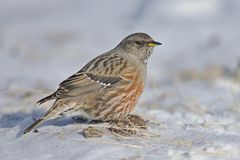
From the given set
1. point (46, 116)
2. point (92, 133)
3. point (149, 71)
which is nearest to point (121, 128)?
point (92, 133)

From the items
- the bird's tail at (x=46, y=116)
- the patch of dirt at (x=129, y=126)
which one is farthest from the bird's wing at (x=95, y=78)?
the patch of dirt at (x=129, y=126)

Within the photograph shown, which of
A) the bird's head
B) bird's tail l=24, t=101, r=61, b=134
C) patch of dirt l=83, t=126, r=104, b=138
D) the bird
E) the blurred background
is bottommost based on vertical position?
patch of dirt l=83, t=126, r=104, b=138

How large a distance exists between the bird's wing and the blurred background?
3528 millimetres

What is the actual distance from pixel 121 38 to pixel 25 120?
767cm

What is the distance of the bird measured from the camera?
25.4 ft

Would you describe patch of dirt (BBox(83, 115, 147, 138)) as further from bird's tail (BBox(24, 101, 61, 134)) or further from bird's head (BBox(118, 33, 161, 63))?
bird's head (BBox(118, 33, 161, 63))

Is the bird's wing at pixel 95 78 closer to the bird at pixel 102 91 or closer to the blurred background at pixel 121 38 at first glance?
the bird at pixel 102 91

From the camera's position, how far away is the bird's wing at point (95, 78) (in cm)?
→ 782

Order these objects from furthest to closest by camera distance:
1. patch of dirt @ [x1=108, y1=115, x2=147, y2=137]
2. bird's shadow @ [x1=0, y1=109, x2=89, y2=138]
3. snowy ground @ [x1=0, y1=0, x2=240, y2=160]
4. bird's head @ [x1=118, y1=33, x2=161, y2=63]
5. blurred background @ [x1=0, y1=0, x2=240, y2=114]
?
blurred background @ [x1=0, y1=0, x2=240, y2=114] < bird's head @ [x1=118, y1=33, x2=161, y2=63] < bird's shadow @ [x1=0, y1=109, x2=89, y2=138] < patch of dirt @ [x1=108, y1=115, x2=147, y2=137] < snowy ground @ [x1=0, y1=0, x2=240, y2=160]

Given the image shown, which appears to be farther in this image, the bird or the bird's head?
the bird's head

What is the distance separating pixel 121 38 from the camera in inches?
619

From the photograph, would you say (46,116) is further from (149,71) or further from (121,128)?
(149,71)

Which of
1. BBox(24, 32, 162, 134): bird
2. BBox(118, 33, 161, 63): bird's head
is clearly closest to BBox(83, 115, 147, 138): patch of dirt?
BBox(24, 32, 162, 134): bird

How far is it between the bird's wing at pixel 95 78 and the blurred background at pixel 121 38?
11.6 ft
